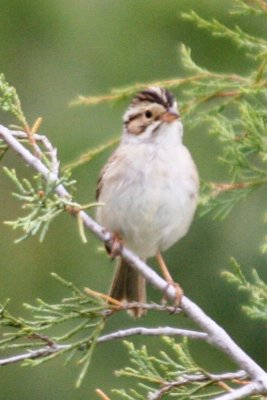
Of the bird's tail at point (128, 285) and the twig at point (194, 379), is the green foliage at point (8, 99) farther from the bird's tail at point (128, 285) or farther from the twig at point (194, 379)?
the bird's tail at point (128, 285)

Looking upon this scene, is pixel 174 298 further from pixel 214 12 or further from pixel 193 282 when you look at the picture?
pixel 214 12

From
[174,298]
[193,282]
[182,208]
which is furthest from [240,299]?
→ [174,298]

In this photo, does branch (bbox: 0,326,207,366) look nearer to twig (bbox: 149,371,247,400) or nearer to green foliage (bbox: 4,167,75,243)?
twig (bbox: 149,371,247,400)

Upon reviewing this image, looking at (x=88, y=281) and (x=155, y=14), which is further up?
(x=155, y=14)

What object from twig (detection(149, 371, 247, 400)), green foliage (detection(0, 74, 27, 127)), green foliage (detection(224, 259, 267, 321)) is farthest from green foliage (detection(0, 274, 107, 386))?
green foliage (detection(0, 74, 27, 127))

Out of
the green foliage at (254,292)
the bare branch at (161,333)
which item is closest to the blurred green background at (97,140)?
the green foliage at (254,292)

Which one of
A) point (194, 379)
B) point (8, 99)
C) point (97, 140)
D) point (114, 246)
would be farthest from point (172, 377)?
point (97, 140)

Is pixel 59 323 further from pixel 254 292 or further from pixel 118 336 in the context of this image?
pixel 254 292

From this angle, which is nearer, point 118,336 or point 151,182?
point 118,336
